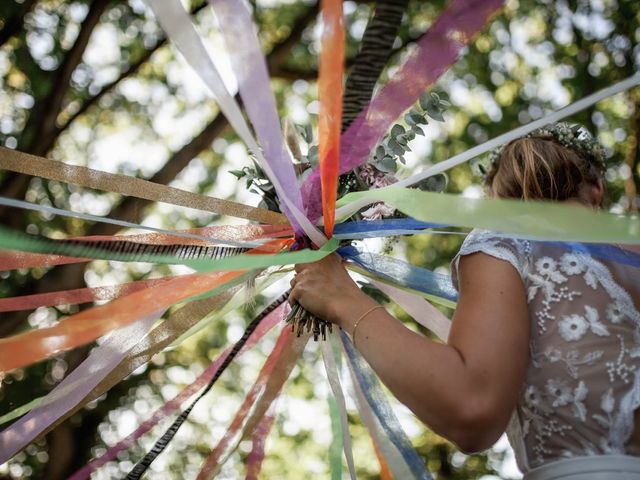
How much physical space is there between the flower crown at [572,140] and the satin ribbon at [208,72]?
22.0 inches

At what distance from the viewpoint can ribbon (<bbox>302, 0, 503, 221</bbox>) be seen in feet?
5.18

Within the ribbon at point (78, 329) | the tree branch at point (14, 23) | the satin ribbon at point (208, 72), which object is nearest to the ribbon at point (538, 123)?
the satin ribbon at point (208, 72)

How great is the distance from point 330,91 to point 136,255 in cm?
63

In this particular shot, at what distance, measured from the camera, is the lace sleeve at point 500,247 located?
1.62 meters

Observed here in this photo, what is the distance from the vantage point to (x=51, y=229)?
7.93m

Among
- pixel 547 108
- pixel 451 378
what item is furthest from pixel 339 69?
pixel 547 108

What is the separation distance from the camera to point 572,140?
205cm

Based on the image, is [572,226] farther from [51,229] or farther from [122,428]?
[122,428]

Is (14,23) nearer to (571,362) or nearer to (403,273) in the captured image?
(403,273)

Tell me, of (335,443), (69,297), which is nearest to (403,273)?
(335,443)

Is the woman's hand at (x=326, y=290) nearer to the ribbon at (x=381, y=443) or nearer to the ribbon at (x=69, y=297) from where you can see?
the ribbon at (x=381, y=443)

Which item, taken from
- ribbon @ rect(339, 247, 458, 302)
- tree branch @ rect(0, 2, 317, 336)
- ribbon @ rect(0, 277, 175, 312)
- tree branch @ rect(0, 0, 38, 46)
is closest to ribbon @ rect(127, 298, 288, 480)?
ribbon @ rect(0, 277, 175, 312)

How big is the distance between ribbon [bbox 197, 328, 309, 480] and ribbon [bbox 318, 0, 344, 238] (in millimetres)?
855

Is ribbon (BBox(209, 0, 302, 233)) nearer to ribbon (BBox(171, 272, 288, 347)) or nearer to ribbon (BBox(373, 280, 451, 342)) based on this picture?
ribbon (BBox(171, 272, 288, 347))
